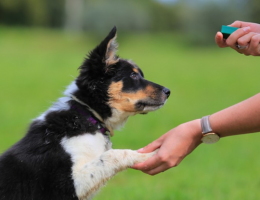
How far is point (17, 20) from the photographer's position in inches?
1928

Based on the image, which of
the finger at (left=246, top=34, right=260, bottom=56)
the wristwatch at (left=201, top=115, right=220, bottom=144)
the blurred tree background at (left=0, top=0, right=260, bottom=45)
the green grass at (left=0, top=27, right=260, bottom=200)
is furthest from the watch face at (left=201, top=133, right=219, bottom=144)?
the blurred tree background at (left=0, top=0, right=260, bottom=45)

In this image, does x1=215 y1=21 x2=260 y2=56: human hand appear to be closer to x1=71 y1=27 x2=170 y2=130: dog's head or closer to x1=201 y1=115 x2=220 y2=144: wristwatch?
x1=201 y1=115 x2=220 y2=144: wristwatch

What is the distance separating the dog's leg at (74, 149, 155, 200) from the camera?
338 cm

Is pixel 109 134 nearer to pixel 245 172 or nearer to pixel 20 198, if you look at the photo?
pixel 20 198

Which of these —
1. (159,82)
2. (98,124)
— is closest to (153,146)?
(98,124)

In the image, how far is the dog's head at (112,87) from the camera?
13.0ft

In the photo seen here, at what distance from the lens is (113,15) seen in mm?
41500

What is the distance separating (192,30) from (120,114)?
3885cm

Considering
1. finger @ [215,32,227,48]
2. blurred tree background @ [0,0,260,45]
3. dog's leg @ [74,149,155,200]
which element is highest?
finger @ [215,32,227,48]

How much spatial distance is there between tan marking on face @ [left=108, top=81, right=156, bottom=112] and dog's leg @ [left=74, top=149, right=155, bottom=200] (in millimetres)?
651

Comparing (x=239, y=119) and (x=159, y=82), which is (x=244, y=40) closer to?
(x=239, y=119)

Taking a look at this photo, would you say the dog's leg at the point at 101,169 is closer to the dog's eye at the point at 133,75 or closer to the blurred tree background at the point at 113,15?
the dog's eye at the point at 133,75

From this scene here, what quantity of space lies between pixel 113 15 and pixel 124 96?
3830 centimetres

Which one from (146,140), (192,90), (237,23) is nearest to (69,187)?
(237,23)
